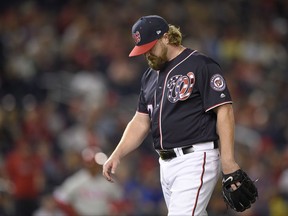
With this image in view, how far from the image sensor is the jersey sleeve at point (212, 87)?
4977mm

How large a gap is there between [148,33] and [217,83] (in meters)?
0.59

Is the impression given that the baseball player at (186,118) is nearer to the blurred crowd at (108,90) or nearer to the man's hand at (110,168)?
the man's hand at (110,168)

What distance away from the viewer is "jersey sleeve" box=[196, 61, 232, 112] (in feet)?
16.3

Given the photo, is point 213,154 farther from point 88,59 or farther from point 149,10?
point 149,10

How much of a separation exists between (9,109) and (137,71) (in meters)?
2.58

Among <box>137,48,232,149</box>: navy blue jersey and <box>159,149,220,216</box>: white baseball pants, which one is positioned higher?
<box>137,48,232,149</box>: navy blue jersey

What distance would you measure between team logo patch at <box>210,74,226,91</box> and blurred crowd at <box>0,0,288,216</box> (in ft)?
11.7

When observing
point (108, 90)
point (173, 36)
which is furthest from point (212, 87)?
point (108, 90)

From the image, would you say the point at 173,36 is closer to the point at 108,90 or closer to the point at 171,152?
the point at 171,152

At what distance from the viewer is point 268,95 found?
1228cm

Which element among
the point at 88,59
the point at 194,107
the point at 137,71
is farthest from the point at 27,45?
the point at 194,107

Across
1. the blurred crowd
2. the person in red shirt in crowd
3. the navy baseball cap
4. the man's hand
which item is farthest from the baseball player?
the person in red shirt in crowd

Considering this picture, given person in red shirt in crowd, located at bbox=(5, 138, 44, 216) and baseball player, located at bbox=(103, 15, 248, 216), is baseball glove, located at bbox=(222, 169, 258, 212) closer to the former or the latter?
baseball player, located at bbox=(103, 15, 248, 216)

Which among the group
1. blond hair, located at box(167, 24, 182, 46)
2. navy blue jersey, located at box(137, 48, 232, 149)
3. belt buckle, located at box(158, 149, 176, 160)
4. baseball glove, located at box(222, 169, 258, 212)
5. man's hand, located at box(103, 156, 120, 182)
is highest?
blond hair, located at box(167, 24, 182, 46)
